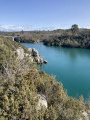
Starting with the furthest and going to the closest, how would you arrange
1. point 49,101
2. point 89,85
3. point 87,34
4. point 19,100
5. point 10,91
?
point 87,34 → point 89,85 → point 49,101 → point 10,91 → point 19,100

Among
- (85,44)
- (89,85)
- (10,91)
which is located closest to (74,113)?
(10,91)

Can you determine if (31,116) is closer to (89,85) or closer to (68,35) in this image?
(89,85)

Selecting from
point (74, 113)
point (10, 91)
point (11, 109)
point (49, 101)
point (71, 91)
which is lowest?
point (71, 91)

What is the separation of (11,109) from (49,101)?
4495 millimetres

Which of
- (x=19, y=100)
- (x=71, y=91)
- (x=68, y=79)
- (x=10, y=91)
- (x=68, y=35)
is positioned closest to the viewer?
(x=19, y=100)

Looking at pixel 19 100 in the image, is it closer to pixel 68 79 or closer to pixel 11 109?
pixel 11 109

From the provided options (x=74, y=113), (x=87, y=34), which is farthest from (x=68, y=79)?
(x=87, y=34)

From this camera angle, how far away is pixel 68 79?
74.5 ft

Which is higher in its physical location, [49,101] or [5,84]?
[5,84]

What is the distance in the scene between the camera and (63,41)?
2862 inches

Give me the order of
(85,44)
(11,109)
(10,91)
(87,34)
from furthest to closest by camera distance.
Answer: (87,34) → (85,44) → (10,91) → (11,109)

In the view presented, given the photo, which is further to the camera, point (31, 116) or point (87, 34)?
point (87, 34)

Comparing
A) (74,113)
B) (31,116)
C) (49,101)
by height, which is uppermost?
(31,116)

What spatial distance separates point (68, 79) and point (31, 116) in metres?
17.7
